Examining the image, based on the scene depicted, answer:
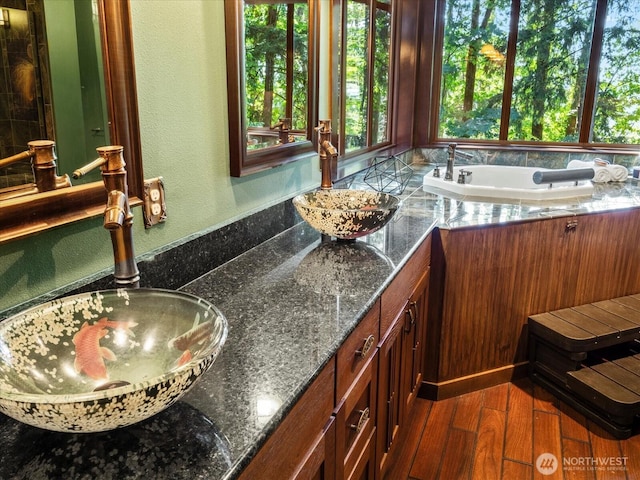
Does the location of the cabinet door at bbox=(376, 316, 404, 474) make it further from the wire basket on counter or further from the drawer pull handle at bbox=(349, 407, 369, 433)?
the wire basket on counter

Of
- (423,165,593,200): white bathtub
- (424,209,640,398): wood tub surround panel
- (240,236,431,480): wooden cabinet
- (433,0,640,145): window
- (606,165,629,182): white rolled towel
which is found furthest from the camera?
(433,0,640,145): window

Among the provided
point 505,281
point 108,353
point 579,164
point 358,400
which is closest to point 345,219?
point 358,400

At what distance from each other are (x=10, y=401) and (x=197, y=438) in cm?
26

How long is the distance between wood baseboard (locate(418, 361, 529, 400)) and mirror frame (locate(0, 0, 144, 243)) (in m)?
1.66

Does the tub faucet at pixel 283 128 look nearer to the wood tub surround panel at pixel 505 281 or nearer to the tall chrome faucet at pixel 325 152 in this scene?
the tall chrome faucet at pixel 325 152

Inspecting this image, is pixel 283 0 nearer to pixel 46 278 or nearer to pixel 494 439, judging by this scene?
pixel 46 278

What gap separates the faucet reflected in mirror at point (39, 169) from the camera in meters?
0.99

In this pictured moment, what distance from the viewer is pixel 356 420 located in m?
1.41

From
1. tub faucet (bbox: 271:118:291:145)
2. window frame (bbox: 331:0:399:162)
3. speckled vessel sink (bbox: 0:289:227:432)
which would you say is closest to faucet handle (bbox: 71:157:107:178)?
speckled vessel sink (bbox: 0:289:227:432)

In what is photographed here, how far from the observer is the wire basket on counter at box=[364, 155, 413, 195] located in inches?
110

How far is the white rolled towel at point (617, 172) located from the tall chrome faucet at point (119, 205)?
3.04 metres

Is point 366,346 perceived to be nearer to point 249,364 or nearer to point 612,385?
point 249,364

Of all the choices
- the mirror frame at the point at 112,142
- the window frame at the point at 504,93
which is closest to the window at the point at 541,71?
the window frame at the point at 504,93

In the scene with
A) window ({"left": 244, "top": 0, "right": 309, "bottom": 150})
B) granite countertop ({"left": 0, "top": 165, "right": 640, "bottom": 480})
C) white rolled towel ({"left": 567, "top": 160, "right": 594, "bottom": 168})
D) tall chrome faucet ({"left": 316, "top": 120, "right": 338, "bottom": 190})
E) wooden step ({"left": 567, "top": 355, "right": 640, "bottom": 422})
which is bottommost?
wooden step ({"left": 567, "top": 355, "right": 640, "bottom": 422})
